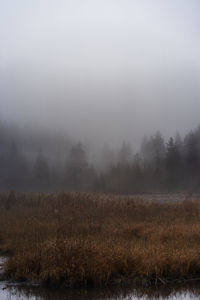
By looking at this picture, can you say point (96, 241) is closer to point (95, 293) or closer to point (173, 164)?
point (95, 293)

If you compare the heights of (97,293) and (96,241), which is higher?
(96,241)

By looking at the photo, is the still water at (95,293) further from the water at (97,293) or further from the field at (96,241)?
the field at (96,241)

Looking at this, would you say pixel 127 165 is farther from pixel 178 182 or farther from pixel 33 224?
pixel 33 224

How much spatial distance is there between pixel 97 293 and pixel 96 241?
10.4 ft

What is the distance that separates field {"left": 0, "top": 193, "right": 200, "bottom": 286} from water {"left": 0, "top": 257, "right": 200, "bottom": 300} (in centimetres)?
39

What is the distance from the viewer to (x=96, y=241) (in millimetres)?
13250

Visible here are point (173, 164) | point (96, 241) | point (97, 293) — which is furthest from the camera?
point (173, 164)

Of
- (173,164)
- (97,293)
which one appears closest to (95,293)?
(97,293)

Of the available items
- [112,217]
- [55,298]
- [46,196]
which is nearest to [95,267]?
[55,298]

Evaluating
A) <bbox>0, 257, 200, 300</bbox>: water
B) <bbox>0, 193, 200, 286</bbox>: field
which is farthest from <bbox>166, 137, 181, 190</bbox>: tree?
<bbox>0, 257, 200, 300</bbox>: water

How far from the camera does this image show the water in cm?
984

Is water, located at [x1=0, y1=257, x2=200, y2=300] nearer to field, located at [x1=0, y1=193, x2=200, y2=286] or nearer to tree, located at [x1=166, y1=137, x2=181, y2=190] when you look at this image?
field, located at [x1=0, y1=193, x2=200, y2=286]

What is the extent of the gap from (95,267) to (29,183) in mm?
76415

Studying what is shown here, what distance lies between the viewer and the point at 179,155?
8425 centimetres
